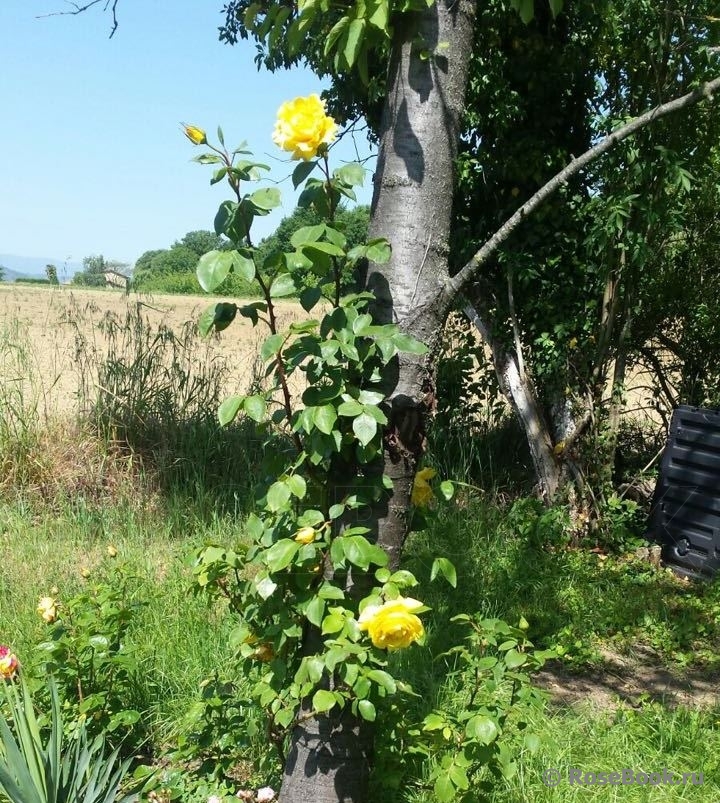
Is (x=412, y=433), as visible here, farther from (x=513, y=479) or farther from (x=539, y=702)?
(x=513, y=479)

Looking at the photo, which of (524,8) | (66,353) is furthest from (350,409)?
(66,353)

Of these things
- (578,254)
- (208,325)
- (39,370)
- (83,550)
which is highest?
(578,254)

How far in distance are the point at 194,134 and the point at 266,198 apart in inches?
8.3

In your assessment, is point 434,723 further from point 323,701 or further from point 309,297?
point 309,297

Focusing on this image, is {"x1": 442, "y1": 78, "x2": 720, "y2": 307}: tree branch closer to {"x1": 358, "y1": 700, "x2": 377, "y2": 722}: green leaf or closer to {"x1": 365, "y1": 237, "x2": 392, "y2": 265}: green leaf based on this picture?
{"x1": 365, "y1": 237, "x2": 392, "y2": 265}: green leaf

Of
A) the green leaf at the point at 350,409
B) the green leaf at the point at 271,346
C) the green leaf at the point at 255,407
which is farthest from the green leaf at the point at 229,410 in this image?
the green leaf at the point at 350,409

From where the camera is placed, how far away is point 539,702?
220cm

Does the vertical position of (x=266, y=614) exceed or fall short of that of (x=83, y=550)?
it exceeds it

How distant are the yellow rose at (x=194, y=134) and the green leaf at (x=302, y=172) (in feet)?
0.73

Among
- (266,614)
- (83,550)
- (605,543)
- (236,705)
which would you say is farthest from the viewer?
(605,543)

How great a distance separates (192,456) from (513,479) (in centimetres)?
234

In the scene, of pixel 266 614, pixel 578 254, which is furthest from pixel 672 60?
pixel 266 614

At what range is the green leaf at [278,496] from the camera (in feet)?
6.50

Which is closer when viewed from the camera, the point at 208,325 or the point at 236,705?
the point at 208,325
